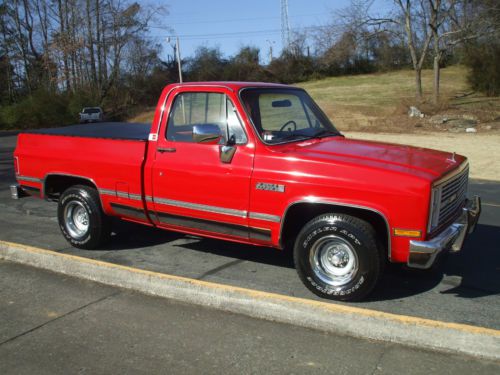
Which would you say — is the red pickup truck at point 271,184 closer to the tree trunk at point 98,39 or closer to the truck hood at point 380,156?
the truck hood at point 380,156

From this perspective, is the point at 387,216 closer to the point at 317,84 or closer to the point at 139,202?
the point at 139,202

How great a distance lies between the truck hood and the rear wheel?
2454 mm

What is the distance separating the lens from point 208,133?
4863 mm

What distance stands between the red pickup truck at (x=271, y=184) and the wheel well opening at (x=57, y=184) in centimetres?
4

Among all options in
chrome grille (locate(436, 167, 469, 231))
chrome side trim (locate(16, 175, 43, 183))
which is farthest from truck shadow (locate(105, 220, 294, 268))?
chrome grille (locate(436, 167, 469, 231))

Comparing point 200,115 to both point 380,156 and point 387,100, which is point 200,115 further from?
point 387,100

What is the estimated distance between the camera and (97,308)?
14.7 feet

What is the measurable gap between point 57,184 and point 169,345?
332 centimetres

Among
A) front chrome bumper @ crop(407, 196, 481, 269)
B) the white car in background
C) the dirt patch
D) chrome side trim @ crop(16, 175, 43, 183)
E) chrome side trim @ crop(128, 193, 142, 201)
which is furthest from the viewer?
the white car in background

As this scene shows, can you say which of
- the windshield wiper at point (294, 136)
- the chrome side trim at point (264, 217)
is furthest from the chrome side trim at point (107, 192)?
the windshield wiper at point (294, 136)

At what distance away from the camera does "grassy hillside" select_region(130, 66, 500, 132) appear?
24.6 m

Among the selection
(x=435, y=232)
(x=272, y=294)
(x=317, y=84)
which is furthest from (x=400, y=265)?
(x=317, y=84)

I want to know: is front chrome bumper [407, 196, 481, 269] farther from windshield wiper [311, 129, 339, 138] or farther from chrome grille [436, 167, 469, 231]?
windshield wiper [311, 129, 339, 138]

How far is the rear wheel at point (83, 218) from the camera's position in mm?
5844
